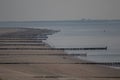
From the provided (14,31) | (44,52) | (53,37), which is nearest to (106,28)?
(53,37)

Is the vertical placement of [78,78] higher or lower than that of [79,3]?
lower

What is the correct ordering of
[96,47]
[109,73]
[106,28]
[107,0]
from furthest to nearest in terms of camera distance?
[106,28]
[107,0]
[96,47]
[109,73]

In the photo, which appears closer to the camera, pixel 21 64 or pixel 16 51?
pixel 21 64

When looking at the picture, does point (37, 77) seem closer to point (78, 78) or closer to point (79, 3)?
point (78, 78)

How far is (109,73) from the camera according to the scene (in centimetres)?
209

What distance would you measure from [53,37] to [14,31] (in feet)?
2.77

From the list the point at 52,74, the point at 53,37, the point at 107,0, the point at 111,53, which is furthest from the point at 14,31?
the point at 52,74

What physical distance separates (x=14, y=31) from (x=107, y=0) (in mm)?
1959

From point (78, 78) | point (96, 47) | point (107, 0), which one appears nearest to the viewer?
point (78, 78)

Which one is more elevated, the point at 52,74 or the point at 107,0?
the point at 107,0

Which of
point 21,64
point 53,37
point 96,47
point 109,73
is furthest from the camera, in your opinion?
point 53,37

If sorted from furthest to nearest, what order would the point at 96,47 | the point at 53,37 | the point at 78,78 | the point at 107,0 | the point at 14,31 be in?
the point at 14,31, the point at 53,37, the point at 107,0, the point at 96,47, the point at 78,78

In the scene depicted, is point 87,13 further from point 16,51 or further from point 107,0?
point 16,51

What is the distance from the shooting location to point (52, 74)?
204 cm
